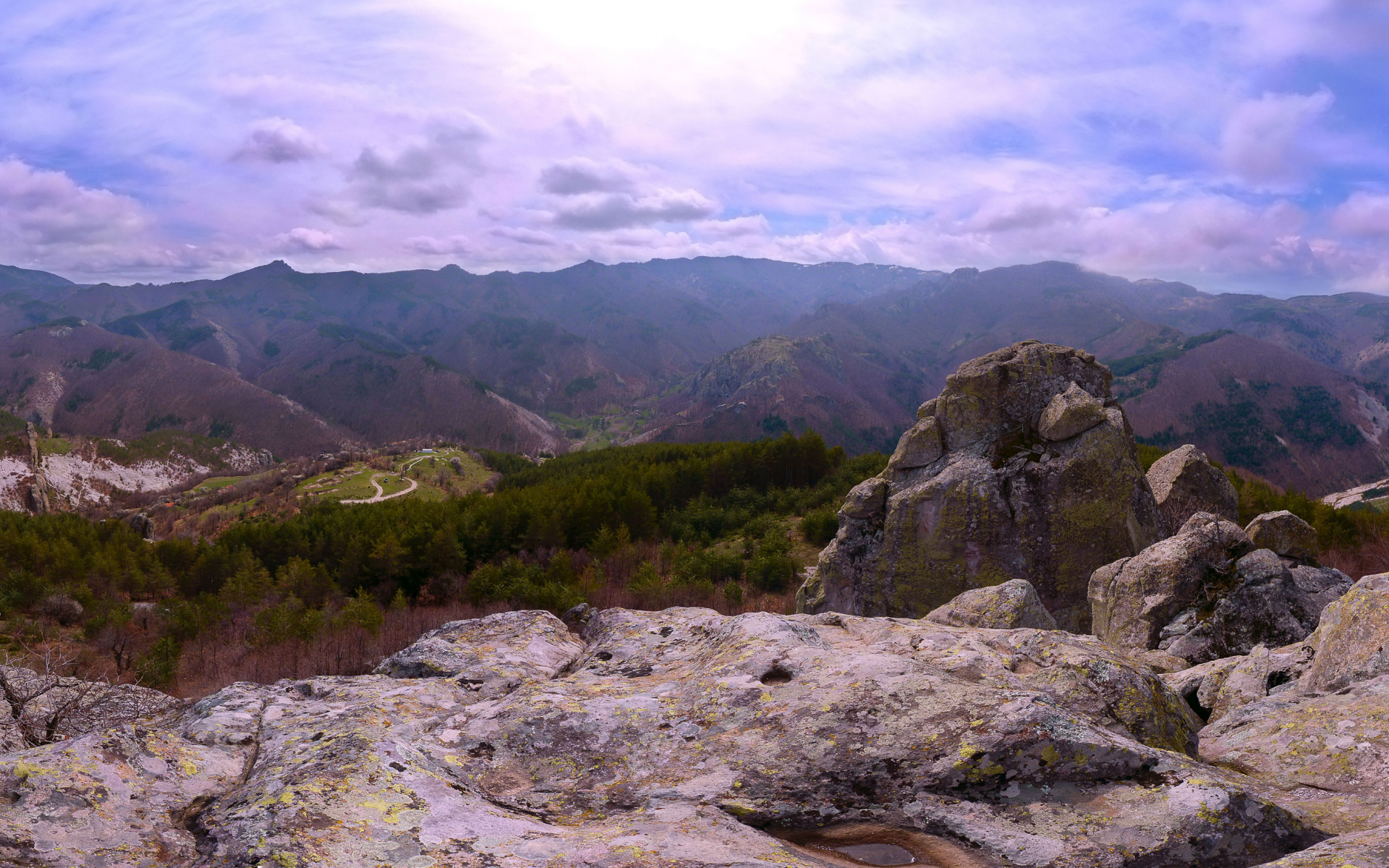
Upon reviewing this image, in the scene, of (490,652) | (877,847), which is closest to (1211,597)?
(877,847)

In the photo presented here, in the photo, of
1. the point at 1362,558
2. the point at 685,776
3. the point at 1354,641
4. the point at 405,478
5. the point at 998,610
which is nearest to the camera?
the point at 685,776

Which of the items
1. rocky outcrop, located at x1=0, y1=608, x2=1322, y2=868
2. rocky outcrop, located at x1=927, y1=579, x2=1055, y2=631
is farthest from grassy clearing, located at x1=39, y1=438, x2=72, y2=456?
rocky outcrop, located at x1=927, y1=579, x2=1055, y2=631

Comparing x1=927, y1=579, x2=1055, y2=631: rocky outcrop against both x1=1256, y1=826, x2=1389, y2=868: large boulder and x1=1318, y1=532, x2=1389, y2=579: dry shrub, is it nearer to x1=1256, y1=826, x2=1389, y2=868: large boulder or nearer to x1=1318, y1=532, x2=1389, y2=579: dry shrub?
x1=1256, y1=826, x2=1389, y2=868: large boulder

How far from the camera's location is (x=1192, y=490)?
2984 centimetres

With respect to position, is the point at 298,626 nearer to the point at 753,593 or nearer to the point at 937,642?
the point at 753,593

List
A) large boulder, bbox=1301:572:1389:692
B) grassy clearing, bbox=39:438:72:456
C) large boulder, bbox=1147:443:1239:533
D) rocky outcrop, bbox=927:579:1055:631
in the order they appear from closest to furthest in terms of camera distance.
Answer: large boulder, bbox=1301:572:1389:692, rocky outcrop, bbox=927:579:1055:631, large boulder, bbox=1147:443:1239:533, grassy clearing, bbox=39:438:72:456

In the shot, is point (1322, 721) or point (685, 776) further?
point (1322, 721)

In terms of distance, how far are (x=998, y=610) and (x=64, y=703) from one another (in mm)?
16606

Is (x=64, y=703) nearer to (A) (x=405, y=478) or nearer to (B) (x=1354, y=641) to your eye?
(B) (x=1354, y=641)

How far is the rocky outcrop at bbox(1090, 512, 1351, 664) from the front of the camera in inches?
597

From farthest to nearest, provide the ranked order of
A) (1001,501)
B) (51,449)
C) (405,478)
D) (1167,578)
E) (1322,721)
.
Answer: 1. (51,449)
2. (405,478)
3. (1001,501)
4. (1167,578)
5. (1322,721)

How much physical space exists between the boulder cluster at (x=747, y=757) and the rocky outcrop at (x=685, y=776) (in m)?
0.03

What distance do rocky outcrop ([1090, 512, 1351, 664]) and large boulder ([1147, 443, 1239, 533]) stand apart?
1258 centimetres

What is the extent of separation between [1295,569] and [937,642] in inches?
562
